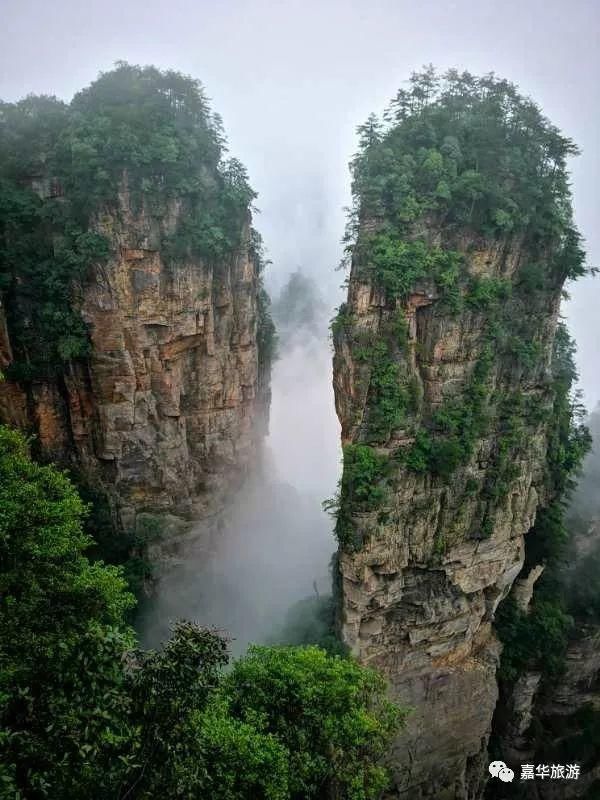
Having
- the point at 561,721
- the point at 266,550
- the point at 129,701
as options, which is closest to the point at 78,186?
the point at 129,701

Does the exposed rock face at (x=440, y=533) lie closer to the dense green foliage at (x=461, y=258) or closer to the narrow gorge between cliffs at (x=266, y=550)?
the dense green foliage at (x=461, y=258)

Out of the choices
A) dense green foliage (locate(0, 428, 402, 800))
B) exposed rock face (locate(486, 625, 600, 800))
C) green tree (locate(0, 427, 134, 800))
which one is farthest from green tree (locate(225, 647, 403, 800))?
exposed rock face (locate(486, 625, 600, 800))

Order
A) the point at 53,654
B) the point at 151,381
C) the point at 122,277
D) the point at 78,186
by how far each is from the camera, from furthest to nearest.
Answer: the point at 151,381 → the point at 122,277 → the point at 78,186 → the point at 53,654

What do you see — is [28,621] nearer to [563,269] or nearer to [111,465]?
[111,465]

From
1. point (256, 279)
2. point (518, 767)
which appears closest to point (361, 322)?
point (256, 279)

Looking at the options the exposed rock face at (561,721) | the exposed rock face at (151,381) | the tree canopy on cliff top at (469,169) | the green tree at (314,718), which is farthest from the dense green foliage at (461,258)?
the exposed rock face at (561,721)

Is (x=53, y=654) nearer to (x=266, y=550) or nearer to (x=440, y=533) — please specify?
(x=440, y=533)
